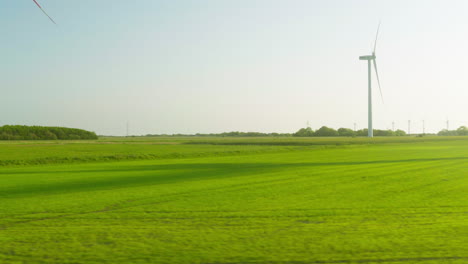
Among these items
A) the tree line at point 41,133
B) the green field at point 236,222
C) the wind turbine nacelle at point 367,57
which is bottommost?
the green field at point 236,222

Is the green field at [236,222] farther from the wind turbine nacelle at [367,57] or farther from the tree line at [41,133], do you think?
the tree line at [41,133]

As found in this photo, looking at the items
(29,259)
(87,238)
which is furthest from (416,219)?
(29,259)

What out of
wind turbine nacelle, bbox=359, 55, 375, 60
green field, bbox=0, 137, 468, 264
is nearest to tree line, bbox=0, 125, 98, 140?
wind turbine nacelle, bbox=359, 55, 375, 60

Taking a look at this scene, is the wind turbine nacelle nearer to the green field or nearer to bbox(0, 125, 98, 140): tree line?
bbox(0, 125, 98, 140): tree line

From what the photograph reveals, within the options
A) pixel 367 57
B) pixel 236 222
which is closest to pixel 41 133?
pixel 367 57

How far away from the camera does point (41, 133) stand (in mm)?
130250

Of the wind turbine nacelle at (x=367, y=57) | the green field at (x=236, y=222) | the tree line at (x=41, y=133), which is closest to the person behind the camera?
the green field at (x=236, y=222)

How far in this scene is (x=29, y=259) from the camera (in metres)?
7.66

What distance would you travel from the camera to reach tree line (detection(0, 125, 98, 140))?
119688mm

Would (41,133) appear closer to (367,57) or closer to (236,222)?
(367,57)

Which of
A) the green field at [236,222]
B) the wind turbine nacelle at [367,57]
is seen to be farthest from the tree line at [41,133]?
the green field at [236,222]

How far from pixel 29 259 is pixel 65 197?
8.55 metres

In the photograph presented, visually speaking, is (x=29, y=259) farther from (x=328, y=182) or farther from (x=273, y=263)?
(x=328, y=182)

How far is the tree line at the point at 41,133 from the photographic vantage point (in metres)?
120
